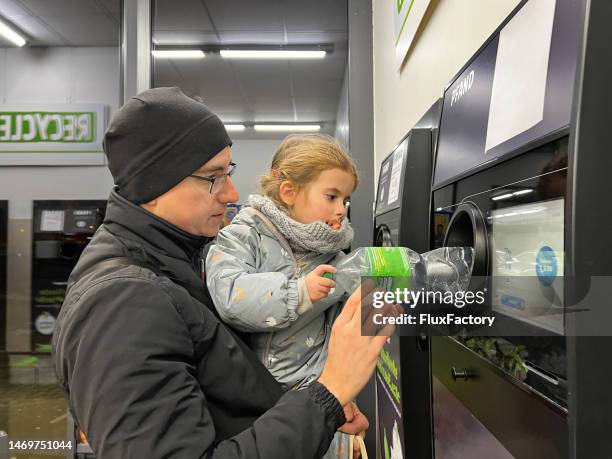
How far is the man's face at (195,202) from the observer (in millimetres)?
1003

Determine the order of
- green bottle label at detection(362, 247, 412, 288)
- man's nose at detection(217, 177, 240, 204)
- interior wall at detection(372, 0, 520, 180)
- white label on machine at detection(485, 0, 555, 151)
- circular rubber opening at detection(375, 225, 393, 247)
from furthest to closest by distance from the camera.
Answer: circular rubber opening at detection(375, 225, 393, 247) → interior wall at detection(372, 0, 520, 180) → man's nose at detection(217, 177, 240, 204) → green bottle label at detection(362, 247, 412, 288) → white label on machine at detection(485, 0, 555, 151)

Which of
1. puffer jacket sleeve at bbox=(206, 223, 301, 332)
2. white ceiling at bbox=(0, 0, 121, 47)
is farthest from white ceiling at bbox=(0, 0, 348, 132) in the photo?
puffer jacket sleeve at bbox=(206, 223, 301, 332)

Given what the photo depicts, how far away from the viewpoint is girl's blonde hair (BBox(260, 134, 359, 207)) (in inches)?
52.4

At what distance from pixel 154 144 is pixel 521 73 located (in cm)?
63

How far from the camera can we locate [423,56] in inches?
73.9

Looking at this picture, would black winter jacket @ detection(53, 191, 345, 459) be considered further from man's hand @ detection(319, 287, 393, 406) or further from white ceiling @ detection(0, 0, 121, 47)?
white ceiling @ detection(0, 0, 121, 47)

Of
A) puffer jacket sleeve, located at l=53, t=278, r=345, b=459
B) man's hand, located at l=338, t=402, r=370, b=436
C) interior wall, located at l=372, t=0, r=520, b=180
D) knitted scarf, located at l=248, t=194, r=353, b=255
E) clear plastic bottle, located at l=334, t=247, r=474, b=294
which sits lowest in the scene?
man's hand, located at l=338, t=402, r=370, b=436

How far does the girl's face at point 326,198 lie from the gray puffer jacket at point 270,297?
10 centimetres

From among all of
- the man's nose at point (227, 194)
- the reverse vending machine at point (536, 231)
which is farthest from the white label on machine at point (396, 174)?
the man's nose at point (227, 194)

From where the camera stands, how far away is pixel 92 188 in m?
3.29

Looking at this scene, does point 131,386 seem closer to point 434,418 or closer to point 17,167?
point 434,418

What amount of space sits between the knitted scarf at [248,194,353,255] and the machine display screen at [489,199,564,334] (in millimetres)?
531

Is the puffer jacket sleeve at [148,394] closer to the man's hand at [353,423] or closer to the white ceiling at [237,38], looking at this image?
the man's hand at [353,423]

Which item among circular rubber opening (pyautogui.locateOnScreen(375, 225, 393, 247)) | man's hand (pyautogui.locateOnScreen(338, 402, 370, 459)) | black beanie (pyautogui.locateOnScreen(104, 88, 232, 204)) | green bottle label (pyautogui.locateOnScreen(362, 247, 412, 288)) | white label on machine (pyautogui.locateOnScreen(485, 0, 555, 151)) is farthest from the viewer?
circular rubber opening (pyautogui.locateOnScreen(375, 225, 393, 247))
